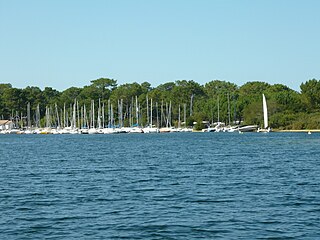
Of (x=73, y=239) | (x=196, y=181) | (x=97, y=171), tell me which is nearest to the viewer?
(x=73, y=239)

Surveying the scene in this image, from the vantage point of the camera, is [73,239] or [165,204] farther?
[165,204]

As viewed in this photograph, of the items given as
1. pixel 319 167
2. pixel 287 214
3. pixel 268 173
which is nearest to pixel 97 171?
pixel 268 173

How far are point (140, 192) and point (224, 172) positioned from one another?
12235 millimetres

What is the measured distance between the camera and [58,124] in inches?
7859

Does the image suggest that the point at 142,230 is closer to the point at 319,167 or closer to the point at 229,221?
the point at 229,221

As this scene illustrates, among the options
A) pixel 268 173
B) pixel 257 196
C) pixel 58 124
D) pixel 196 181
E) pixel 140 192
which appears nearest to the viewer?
pixel 257 196

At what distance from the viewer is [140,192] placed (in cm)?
3347

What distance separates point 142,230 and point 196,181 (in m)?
15.1

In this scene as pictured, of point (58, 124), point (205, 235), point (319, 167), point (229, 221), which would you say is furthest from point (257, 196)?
point (58, 124)

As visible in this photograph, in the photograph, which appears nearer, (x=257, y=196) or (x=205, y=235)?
(x=205, y=235)

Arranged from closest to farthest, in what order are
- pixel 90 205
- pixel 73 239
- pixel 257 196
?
pixel 73 239, pixel 90 205, pixel 257 196

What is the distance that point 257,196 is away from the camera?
3134 centimetres

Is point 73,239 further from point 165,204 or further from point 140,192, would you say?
point 140,192

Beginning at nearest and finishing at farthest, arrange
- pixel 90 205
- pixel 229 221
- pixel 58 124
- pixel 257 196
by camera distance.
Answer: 1. pixel 229 221
2. pixel 90 205
3. pixel 257 196
4. pixel 58 124
